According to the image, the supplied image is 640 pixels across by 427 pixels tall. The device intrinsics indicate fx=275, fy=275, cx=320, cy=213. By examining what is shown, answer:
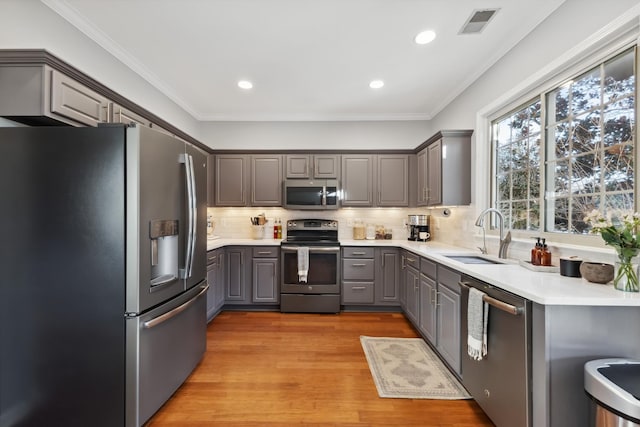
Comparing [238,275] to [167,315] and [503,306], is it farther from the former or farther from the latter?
[503,306]

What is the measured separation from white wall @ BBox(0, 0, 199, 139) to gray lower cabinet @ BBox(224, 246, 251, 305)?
202cm

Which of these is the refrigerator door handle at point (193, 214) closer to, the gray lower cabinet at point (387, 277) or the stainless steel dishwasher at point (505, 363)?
the stainless steel dishwasher at point (505, 363)

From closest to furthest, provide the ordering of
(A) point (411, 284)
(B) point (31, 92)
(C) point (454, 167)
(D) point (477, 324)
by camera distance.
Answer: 1. (B) point (31, 92)
2. (D) point (477, 324)
3. (C) point (454, 167)
4. (A) point (411, 284)

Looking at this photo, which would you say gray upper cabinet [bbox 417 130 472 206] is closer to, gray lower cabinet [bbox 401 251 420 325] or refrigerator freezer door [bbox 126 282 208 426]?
gray lower cabinet [bbox 401 251 420 325]

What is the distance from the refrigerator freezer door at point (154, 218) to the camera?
5.19ft

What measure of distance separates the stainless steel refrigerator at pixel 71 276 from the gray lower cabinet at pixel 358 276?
8.38 feet

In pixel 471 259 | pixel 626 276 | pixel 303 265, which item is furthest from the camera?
pixel 303 265

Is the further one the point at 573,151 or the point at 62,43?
the point at 62,43

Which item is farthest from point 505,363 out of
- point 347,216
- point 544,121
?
point 347,216

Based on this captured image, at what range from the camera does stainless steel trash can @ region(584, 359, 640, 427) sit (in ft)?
3.24

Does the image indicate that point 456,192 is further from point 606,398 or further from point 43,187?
point 43,187

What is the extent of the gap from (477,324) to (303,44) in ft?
8.49

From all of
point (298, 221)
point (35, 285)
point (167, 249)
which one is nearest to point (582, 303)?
point (167, 249)

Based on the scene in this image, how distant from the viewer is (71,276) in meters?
1.57
